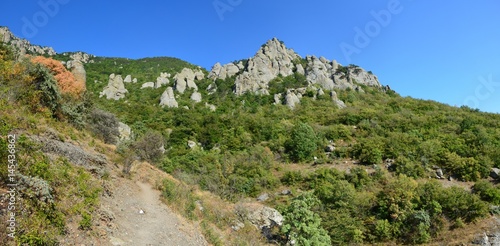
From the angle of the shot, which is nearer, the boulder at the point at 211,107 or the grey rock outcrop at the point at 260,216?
the grey rock outcrop at the point at 260,216

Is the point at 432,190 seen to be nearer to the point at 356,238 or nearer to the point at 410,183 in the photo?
the point at 410,183

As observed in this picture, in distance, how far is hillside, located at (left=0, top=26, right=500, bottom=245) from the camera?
11.6 metres

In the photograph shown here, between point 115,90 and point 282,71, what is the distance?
3935 centimetres

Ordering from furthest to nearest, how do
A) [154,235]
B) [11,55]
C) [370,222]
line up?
[370,222]
[11,55]
[154,235]

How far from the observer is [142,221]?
1080 centimetres

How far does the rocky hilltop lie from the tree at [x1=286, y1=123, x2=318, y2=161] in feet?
81.1

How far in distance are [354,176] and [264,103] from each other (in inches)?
1239

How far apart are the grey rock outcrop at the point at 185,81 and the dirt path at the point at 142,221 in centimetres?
5354

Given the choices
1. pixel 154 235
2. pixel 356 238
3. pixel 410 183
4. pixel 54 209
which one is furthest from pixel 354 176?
pixel 54 209

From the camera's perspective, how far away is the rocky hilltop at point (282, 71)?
67188 millimetres

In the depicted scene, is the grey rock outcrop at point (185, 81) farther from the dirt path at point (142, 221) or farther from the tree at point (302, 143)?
the dirt path at point (142, 221)

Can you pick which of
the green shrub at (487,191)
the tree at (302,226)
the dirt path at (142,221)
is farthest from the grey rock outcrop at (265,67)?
the dirt path at (142,221)

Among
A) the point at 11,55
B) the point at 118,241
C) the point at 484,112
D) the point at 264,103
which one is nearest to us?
the point at 118,241

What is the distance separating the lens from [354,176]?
30984 mm
